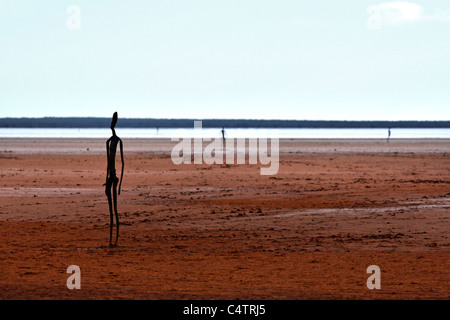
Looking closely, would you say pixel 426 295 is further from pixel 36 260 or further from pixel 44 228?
pixel 44 228

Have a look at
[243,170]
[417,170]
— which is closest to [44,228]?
[243,170]

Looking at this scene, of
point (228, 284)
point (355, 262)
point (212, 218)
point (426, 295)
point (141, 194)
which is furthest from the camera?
point (141, 194)

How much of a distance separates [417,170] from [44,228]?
21.6m

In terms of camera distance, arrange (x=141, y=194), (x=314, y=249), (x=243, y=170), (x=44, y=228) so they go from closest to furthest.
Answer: (x=314, y=249), (x=44, y=228), (x=141, y=194), (x=243, y=170)

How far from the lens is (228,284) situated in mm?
10719

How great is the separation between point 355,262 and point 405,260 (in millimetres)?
863

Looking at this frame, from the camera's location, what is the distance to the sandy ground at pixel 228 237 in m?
10.6

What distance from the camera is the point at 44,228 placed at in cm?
1636

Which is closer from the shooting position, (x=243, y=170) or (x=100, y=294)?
(x=100, y=294)

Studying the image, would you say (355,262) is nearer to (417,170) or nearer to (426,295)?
(426,295)

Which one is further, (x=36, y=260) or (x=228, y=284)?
(x=36, y=260)

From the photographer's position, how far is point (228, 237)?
594 inches

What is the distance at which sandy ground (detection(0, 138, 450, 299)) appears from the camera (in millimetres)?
10594
